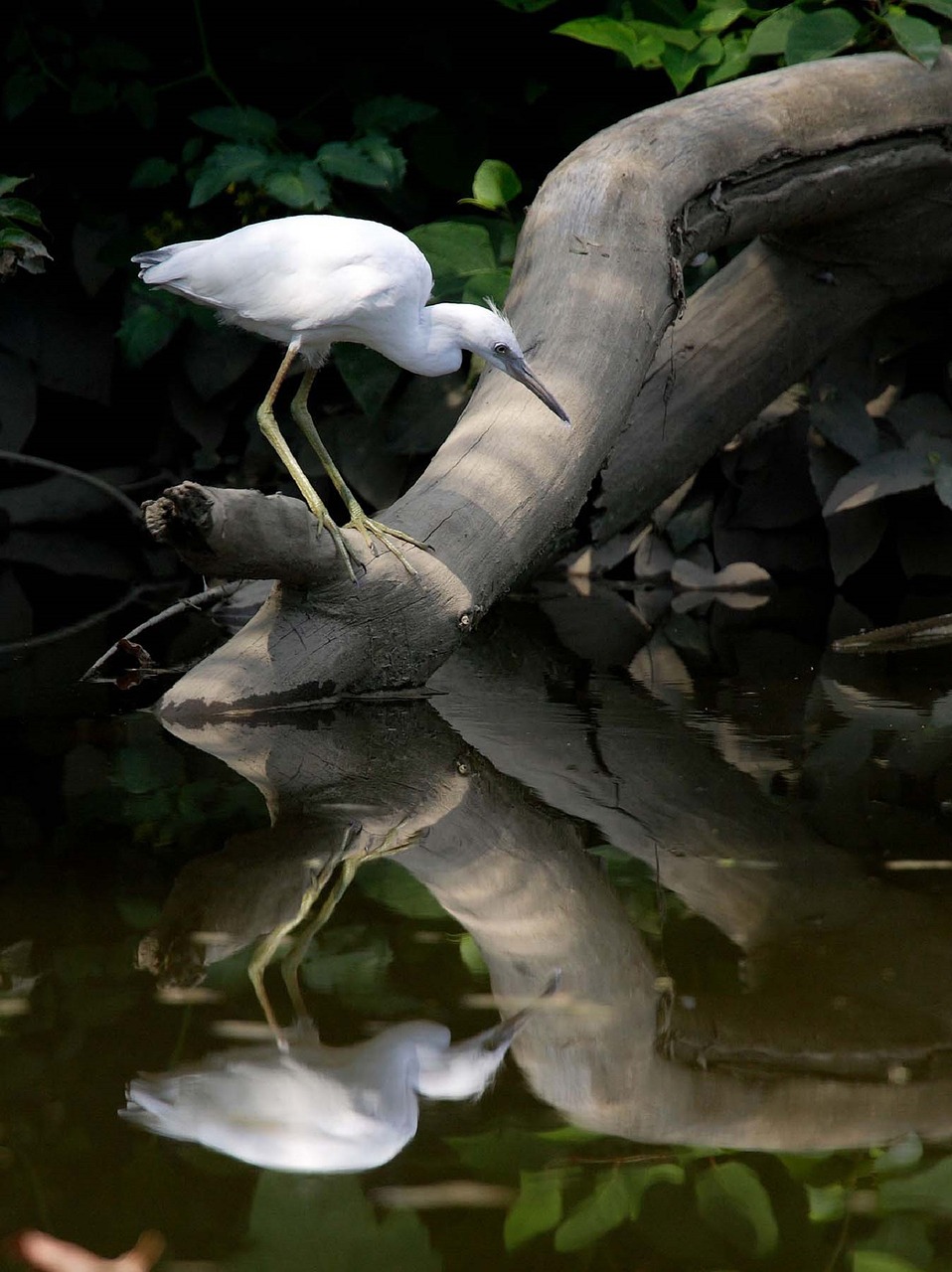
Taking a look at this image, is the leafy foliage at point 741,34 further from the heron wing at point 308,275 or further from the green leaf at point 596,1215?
the green leaf at point 596,1215

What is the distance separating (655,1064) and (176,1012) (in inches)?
21.1

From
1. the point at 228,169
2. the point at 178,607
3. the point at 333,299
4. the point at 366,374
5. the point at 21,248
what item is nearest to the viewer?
the point at 333,299

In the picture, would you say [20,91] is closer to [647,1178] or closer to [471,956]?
[471,956]

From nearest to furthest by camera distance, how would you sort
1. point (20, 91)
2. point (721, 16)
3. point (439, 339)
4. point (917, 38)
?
point (439, 339), point (917, 38), point (721, 16), point (20, 91)

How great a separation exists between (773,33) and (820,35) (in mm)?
295

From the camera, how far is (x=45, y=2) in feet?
22.3

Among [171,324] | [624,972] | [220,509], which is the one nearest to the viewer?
[624,972]

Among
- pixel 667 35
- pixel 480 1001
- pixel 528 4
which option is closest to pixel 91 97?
pixel 528 4

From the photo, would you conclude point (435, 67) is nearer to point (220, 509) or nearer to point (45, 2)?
point (45, 2)

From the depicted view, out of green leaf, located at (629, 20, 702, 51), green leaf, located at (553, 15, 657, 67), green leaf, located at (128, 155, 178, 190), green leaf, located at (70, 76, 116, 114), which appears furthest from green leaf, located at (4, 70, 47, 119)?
green leaf, located at (629, 20, 702, 51)

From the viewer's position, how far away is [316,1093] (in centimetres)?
148

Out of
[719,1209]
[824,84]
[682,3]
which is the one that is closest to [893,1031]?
[719,1209]

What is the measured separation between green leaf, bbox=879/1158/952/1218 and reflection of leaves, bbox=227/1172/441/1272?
422 mm

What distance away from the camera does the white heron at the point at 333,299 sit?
2990 millimetres
